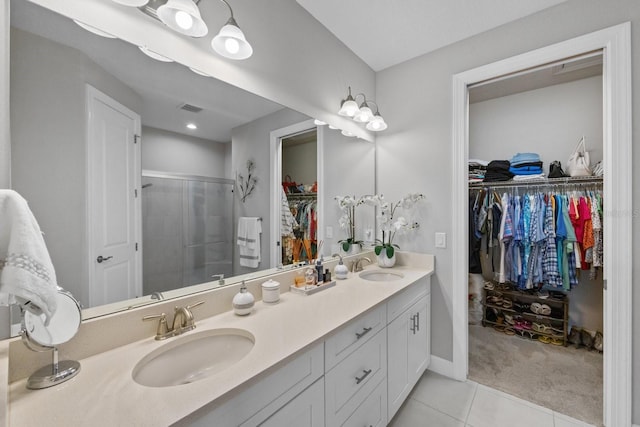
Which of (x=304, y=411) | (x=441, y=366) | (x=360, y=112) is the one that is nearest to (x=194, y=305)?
(x=304, y=411)

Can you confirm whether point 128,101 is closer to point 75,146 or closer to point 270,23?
point 75,146

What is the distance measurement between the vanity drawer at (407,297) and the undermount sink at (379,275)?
0.19 meters

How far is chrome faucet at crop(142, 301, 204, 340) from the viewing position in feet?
3.31

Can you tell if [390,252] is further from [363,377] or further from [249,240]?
[249,240]

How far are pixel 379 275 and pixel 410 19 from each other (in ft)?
6.17

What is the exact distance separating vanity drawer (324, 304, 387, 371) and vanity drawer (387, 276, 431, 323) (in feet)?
0.33

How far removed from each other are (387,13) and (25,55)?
6.18ft

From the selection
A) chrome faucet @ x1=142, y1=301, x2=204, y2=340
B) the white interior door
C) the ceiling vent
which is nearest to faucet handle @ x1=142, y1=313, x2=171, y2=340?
chrome faucet @ x1=142, y1=301, x2=204, y2=340

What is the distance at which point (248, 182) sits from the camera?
149 centimetres

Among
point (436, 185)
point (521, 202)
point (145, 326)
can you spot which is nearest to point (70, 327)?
point (145, 326)

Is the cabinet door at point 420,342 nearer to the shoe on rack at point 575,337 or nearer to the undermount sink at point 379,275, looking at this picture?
the undermount sink at point 379,275

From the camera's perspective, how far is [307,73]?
181 cm

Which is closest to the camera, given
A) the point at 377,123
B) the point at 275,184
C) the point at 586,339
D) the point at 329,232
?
the point at 275,184

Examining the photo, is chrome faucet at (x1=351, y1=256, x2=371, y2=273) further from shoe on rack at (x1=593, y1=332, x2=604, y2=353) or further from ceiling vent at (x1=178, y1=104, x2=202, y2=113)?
shoe on rack at (x1=593, y1=332, x2=604, y2=353)
